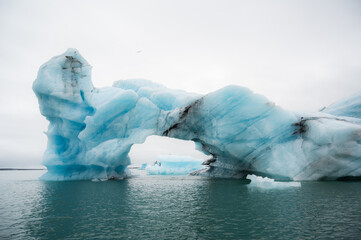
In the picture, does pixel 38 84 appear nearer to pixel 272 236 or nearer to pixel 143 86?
pixel 143 86

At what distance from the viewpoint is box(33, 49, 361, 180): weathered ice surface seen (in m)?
13.9

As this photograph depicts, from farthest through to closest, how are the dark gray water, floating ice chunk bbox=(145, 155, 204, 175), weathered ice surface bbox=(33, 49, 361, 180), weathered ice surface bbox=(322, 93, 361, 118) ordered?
floating ice chunk bbox=(145, 155, 204, 175), weathered ice surface bbox=(322, 93, 361, 118), weathered ice surface bbox=(33, 49, 361, 180), the dark gray water

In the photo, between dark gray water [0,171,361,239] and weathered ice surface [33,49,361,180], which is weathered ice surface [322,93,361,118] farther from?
dark gray water [0,171,361,239]

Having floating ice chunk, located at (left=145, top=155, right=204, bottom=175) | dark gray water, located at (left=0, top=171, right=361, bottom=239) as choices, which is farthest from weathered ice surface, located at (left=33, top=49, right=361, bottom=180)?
floating ice chunk, located at (left=145, top=155, right=204, bottom=175)

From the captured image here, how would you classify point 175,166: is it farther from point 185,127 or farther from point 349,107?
point 349,107

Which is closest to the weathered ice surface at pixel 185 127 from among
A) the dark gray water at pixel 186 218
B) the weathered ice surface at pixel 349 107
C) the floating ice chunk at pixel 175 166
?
the weathered ice surface at pixel 349 107

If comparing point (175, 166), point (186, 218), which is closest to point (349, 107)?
point (186, 218)

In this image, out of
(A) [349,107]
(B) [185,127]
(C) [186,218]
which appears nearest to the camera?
(C) [186,218]

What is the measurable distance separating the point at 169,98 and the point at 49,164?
9.64 metres

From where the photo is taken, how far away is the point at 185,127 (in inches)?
653

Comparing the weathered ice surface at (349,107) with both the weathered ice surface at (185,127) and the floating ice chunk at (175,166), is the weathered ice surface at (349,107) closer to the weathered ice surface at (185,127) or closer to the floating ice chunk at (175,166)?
the weathered ice surface at (185,127)

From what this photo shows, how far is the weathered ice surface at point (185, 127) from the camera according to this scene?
13.9 m

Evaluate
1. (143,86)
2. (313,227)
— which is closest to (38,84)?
(143,86)

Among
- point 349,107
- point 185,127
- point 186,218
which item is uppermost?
point 349,107
